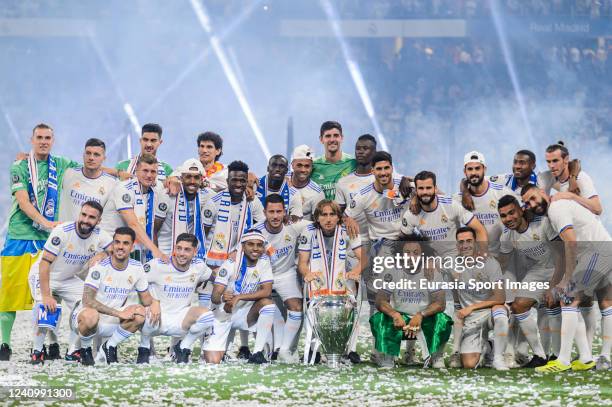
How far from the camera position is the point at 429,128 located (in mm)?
19797

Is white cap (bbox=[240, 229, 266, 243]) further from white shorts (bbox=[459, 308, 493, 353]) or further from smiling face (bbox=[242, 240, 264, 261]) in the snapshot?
white shorts (bbox=[459, 308, 493, 353])

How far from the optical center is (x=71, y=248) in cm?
743

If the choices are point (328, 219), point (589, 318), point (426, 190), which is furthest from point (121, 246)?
point (589, 318)

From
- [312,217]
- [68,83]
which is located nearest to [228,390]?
[312,217]

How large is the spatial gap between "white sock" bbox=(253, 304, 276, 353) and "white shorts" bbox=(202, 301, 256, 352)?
0.42 ft

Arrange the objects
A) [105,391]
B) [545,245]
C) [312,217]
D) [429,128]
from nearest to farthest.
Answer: [105,391] → [545,245] → [312,217] → [429,128]

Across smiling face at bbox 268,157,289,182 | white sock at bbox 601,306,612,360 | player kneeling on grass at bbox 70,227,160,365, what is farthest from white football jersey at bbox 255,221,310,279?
white sock at bbox 601,306,612,360

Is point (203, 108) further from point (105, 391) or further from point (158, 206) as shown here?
point (105, 391)

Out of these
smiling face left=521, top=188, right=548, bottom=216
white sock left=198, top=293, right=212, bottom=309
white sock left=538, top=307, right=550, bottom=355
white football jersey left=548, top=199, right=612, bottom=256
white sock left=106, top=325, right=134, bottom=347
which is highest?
smiling face left=521, top=188, right=548, bottom=216

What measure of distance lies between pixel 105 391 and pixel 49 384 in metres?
0.41

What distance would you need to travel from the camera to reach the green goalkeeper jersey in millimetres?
8305

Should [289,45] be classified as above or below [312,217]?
above

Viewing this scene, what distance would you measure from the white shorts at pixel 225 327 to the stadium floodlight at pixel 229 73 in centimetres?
1278

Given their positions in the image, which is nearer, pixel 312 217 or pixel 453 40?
pixel 312 217
